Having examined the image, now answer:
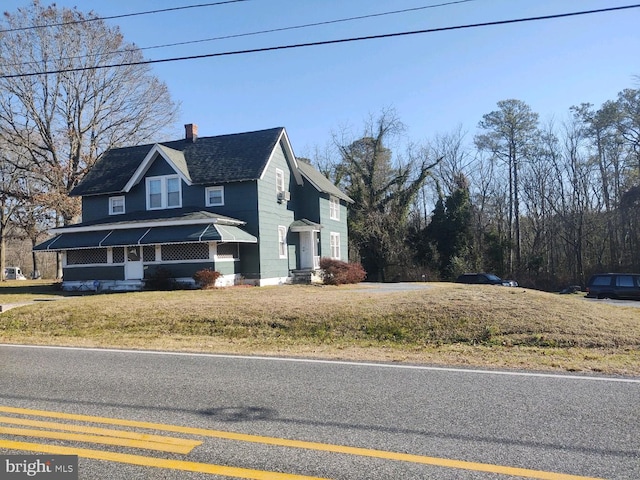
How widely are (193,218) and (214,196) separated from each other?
308cm

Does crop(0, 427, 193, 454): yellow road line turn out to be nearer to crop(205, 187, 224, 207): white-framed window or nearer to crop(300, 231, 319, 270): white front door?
crop(205, 187, 224, 207): white-framed window

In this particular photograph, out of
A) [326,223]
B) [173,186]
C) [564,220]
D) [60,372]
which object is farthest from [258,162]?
[564,220]

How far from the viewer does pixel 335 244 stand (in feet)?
110

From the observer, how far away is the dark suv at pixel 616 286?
2286 cm

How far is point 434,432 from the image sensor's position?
4738 mm

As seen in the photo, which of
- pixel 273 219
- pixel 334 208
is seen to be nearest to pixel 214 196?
pixel 273 219

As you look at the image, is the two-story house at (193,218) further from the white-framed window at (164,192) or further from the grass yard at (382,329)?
the grass yard at (382,329)

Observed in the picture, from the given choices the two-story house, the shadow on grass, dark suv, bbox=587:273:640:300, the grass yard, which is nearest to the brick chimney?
the two-story house

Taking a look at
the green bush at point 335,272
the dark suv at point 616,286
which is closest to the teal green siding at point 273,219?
A: the green bush at point 335,272

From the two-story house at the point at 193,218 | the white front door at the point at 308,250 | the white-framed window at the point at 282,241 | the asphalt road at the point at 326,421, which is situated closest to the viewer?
the asphalt road at the point at 326,421

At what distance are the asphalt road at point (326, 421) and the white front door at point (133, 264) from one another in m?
17.5

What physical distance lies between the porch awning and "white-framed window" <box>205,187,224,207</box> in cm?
228

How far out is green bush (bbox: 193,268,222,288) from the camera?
73.7ft

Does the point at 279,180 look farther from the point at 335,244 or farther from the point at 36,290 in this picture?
the point at 36,290
